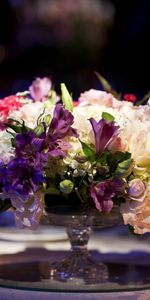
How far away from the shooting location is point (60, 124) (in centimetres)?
93

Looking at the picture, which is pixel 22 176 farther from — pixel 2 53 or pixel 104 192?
pixel 2 53

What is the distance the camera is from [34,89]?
126cm

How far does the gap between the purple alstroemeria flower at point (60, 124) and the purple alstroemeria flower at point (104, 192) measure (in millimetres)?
77

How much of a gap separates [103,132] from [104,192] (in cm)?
8

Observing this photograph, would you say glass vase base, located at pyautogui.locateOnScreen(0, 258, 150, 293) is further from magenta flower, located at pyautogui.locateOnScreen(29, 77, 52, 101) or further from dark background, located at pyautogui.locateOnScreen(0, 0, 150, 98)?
dark background, located at pyautogui.locateOnScreen(0, 0, 150, 98)

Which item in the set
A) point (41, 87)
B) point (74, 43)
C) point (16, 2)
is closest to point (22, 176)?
point (41, 87)

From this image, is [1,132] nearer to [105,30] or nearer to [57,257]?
[57,257]

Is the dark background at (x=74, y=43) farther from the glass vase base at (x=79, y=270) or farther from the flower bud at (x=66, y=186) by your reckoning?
the flower bud at (x=66, y=186)

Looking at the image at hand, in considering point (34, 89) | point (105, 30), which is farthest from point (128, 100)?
point (105, 30)

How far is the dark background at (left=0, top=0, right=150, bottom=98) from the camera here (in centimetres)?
265

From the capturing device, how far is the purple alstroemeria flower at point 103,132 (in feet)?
3.05

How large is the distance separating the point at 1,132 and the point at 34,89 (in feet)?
0.89

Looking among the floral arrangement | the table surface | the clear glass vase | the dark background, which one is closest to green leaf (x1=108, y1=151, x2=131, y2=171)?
the floral arrangement

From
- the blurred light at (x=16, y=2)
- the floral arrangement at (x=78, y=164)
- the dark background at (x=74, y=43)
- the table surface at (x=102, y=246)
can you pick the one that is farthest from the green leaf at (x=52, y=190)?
the blurred light at (x=16, y=2)
